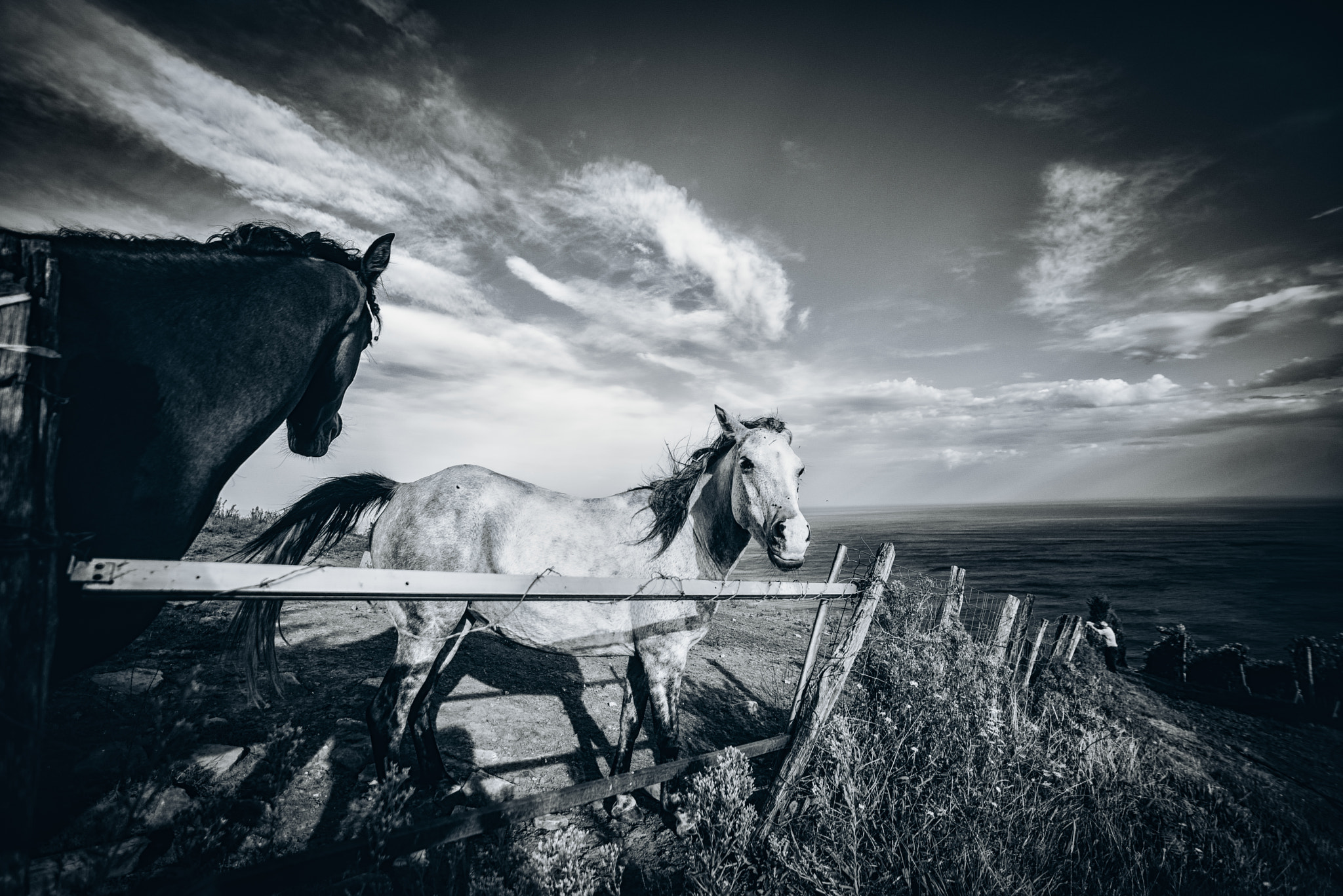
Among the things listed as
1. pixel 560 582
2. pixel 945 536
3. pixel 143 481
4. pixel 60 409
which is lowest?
pixel 945 536

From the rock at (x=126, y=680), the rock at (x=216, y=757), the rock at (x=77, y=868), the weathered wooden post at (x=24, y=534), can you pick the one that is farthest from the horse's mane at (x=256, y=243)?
the rock at (x=126, y=680)

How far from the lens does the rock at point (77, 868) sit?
1580mm

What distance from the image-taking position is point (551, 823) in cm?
355

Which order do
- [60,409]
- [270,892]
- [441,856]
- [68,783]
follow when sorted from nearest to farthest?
[60,409]
[270,892]
[441,856]
[68,783]

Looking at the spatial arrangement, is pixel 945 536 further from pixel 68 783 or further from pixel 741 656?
pixel 68 783

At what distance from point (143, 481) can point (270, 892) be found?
67.0 inches

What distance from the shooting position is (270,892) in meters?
1.91

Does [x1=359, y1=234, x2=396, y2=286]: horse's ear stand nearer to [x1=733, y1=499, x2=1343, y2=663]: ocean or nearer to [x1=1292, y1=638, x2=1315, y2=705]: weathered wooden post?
[x1=733, y1=499, x2=1343, y2=663]: ocean

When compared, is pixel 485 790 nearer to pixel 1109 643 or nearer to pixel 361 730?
pixel 361 730

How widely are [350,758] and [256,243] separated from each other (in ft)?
13.7

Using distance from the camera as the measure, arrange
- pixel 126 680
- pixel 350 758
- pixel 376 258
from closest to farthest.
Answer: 1. pixel 376 258
2. pixel 350 758
3. pixel 126 680

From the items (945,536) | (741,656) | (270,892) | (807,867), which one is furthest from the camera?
(945,536)

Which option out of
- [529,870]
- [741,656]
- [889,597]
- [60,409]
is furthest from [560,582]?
[741,656]

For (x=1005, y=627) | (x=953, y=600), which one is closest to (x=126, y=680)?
(x=1005, y=627)
